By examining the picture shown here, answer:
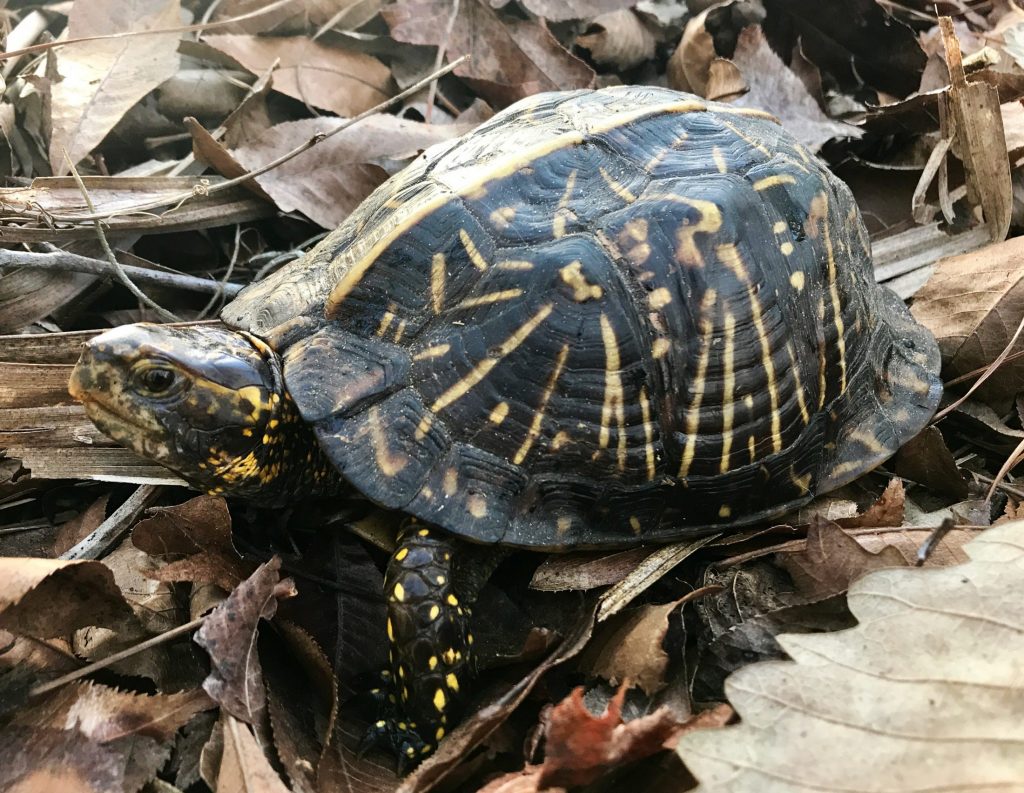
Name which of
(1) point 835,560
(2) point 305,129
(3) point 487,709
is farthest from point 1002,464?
(2) point 305,129

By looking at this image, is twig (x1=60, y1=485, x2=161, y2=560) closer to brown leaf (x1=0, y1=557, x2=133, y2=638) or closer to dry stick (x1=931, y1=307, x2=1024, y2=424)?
brown leaf (x1=0, y1=557, x2=133, y2=638)

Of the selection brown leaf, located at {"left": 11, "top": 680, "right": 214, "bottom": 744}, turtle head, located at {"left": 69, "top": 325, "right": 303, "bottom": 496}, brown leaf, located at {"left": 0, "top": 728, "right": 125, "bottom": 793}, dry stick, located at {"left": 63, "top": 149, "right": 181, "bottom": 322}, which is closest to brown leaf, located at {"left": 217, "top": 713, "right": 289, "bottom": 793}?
brown leaf, located at {"left": 11, "top": 680, "right": 214, "bottom": 744}

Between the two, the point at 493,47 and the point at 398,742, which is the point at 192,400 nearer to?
the point at 398,742

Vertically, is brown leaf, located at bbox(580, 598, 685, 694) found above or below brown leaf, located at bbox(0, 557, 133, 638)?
above

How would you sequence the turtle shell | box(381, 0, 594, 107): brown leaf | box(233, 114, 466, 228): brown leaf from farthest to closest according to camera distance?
box(381, 0, 594, 107): brown leaf, box(233, 114, 466, 228): brown leaf, the turtle shell

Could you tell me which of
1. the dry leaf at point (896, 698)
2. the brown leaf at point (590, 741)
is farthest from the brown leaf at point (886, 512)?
the brown leaf at point (590, 741)

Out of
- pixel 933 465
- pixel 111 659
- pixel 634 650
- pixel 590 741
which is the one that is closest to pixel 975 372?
pixel 933 465

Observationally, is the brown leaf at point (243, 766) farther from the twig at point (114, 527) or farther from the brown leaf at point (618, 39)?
the brown leaf at point (618, 39)
